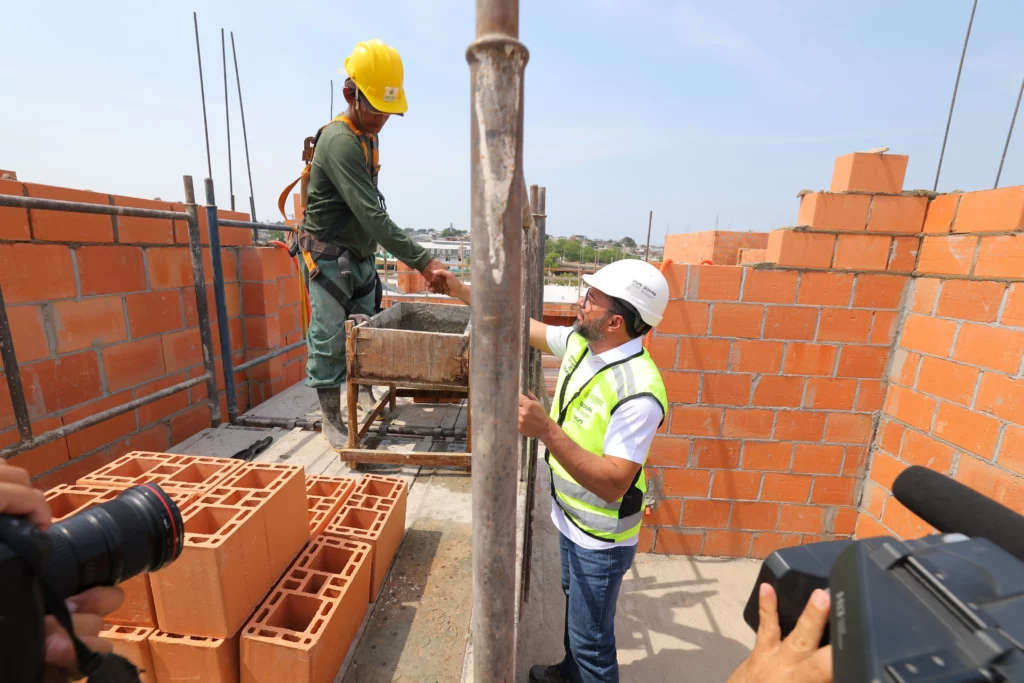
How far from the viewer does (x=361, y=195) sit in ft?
8.48

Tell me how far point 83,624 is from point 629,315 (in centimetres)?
173

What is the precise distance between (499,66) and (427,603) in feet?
6.46

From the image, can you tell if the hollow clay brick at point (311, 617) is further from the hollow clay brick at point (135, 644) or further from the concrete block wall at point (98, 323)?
the concrete block wall at point (98, 323)

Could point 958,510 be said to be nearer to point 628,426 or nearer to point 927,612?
point 927,612

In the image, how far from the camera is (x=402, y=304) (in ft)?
12.2

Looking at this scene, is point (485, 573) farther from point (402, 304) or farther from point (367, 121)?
point (402, 304)

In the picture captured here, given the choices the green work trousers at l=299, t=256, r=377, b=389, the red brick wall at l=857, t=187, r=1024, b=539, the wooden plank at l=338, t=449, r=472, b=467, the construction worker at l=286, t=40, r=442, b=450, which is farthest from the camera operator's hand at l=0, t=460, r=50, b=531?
the red brick wall at l=857, t=187, r=1024, b=539

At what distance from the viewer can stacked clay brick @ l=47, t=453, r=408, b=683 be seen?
135cm

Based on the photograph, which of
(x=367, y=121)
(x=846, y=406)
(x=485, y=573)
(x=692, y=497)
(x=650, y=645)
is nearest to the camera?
(x=485, y=573)

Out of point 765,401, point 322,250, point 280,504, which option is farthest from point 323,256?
point 765,401

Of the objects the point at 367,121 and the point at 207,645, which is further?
the point at 367,121

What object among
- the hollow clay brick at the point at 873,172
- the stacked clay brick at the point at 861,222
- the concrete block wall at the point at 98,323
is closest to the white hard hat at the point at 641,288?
the stacked clay brick at the point at 861,222

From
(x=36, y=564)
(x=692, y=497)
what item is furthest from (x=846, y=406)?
(x=36, y=564)

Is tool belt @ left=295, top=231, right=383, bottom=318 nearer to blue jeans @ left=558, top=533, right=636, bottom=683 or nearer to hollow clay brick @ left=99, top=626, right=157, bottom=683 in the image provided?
hollow clay brick @ left=99, top=626, right=157, bottom=683
